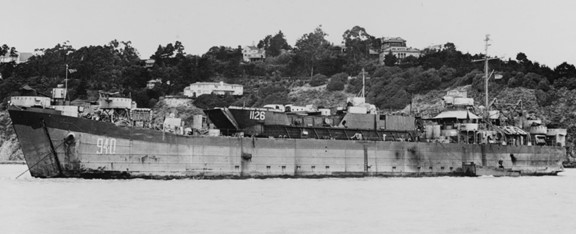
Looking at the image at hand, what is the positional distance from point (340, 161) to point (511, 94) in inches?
2078

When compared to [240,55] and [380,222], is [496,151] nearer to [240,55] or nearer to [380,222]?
[380,222]

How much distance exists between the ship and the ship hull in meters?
0.05

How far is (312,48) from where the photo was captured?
421 feet

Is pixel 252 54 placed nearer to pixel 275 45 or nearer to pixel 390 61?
pixel 275 45

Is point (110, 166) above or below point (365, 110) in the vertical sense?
below

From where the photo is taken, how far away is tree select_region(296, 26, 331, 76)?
407ft

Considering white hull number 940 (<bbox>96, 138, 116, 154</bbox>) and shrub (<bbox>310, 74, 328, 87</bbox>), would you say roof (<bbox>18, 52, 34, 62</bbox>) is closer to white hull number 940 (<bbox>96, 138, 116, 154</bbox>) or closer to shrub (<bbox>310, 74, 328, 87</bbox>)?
shrub (<bbox>310, 74, 328, 87</bbox>)

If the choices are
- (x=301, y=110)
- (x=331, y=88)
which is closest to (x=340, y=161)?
(x=301, y=110)

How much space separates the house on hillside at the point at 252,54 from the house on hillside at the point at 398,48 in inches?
995

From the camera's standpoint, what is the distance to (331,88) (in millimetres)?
108125

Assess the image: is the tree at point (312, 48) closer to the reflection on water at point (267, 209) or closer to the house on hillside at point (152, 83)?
the house on hillside at point (152, 83)

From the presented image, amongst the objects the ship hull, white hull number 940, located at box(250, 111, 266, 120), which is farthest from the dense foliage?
white hull number 940, located at box(250, 111, 266, 120)

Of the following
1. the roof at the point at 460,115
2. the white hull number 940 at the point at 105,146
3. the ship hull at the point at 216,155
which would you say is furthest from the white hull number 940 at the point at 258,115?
the roof at the point at 460,115

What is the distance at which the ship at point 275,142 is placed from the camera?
3447 centimetres
